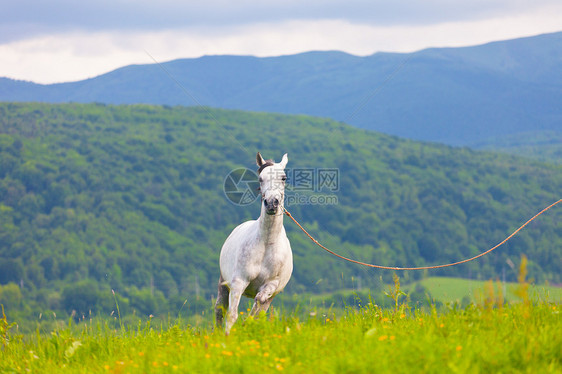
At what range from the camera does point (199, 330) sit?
8984 mm

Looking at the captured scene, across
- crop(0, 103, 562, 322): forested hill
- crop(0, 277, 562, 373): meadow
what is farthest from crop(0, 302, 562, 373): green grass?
crop(0, 103, 562, 322): forested hill

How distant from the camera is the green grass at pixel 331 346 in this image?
6.21m

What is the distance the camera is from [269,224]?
379 inches

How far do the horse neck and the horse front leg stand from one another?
79cm

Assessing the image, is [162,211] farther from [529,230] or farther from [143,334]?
[143,334]

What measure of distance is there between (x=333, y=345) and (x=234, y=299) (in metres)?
2.70

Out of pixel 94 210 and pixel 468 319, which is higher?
pixel 468 319

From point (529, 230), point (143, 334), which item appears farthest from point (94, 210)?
point (143, 334)

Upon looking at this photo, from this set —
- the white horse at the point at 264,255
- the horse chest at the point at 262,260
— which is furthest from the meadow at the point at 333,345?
the horse chest at the point at 262,260

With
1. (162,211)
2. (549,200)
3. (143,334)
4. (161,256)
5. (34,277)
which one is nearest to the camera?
(143,334)

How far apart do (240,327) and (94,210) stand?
561ft

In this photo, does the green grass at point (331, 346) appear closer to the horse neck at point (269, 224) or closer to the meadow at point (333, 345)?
the meadow at point (333, 345)

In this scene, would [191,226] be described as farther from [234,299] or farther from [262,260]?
[234,299]

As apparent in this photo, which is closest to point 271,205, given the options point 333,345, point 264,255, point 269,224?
point 269,224
